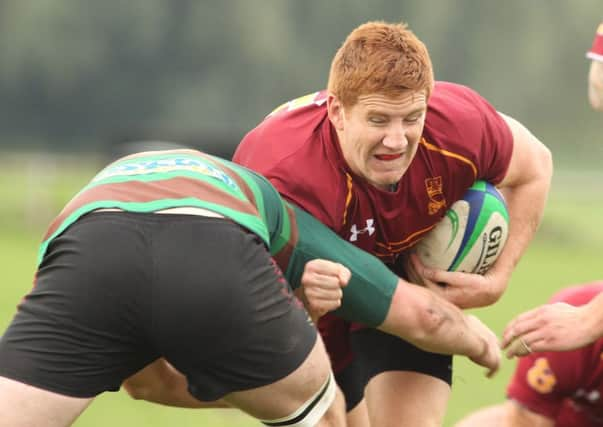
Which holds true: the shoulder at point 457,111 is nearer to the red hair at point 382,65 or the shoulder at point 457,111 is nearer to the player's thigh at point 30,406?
the red hair at point 382,65

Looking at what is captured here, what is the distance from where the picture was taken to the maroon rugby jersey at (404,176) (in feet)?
15.9

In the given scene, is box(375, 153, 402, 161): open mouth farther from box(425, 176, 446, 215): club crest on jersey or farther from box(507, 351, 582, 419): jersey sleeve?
box(507, 351, 582, 419): jersey sleeve

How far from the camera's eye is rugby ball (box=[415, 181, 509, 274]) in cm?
526

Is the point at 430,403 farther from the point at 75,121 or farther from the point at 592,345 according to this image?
the point at 75,121

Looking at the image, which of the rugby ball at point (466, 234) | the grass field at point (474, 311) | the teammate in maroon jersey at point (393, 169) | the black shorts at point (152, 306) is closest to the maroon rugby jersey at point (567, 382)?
the teammate in maroon jersey at point (393, 169)

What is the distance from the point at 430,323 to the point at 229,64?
2892cm

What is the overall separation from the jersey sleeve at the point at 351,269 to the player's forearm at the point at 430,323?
0.06 metres

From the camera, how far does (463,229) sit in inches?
207

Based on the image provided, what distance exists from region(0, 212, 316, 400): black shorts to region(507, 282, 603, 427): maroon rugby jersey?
1825mm

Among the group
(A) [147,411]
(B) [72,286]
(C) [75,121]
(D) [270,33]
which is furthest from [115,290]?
(D) [270,33]

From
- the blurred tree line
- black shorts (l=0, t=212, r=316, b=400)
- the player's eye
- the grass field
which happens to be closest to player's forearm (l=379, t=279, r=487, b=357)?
the player's eye

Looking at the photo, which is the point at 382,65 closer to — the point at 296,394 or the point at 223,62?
the point at 296,394

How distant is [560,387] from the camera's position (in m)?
5.62

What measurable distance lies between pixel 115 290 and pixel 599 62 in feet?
7.46
